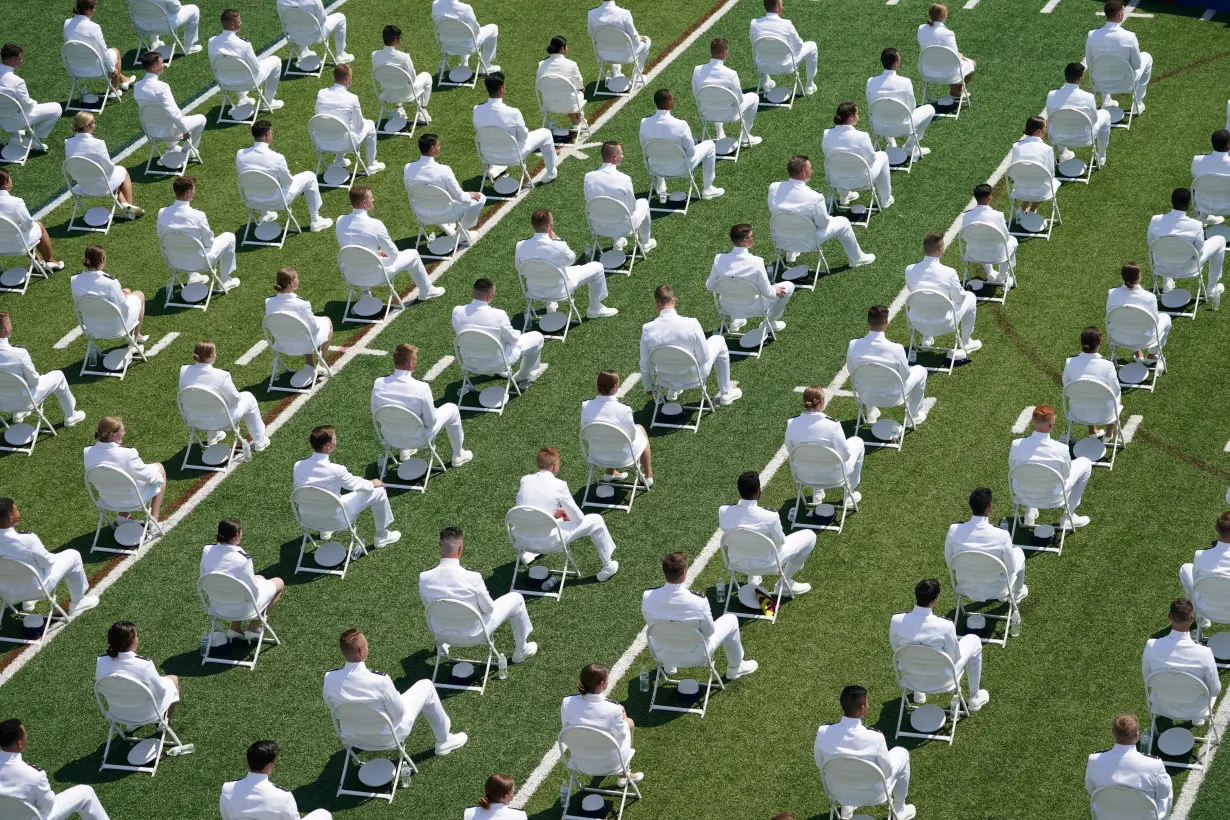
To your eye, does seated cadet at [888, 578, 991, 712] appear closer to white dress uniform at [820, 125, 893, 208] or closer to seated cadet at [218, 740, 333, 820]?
seated cadet at [218, 740, 333, 820]

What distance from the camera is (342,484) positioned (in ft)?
73.4

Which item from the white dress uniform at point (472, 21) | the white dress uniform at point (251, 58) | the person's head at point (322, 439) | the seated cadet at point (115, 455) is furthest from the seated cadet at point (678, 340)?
the white dress uniform at point (251, 58)

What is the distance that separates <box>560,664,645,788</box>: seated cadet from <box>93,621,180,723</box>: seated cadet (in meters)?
4.48

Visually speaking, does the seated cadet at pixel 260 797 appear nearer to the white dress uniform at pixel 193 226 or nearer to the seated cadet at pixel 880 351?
the seated cadet at pixel 880 351

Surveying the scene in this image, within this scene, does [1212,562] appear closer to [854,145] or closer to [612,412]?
[612,412]

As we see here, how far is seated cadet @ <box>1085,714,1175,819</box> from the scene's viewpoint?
1781 cm

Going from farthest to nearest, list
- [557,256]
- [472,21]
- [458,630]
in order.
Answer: [472,21] < [557,256] < [458,630]

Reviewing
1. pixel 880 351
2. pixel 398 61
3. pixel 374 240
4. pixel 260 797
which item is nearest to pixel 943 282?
pixel 880 351

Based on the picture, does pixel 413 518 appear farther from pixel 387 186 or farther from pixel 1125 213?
pixel 1125 213

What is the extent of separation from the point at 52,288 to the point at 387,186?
17.5 feet

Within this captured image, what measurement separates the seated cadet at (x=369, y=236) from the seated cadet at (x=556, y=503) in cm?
572

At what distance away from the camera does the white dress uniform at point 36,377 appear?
961 inches

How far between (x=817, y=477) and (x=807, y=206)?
537 cm

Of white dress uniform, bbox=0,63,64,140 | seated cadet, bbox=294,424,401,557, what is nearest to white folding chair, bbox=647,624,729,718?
seated cadet, bbox=294,424,401,557
